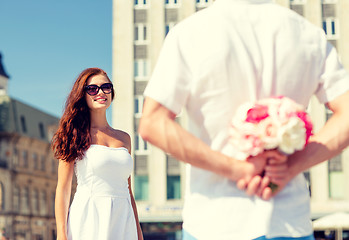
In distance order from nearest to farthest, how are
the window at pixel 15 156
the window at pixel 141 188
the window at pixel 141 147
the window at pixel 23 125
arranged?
the window at pixel 141 188 < the window at pixel 141 147 < the window at pixel 15 156 < the window at pixel 23 125

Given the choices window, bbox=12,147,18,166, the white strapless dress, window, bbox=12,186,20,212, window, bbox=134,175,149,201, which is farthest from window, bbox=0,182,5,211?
the white strapless dress

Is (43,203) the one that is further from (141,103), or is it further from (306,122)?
(306,122)

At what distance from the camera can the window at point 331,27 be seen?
45125 millimetres

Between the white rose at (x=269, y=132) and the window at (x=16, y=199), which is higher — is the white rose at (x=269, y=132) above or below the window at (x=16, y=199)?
above

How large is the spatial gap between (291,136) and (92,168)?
11.7 ft

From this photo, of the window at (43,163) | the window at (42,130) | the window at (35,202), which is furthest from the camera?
the window at (43,163)

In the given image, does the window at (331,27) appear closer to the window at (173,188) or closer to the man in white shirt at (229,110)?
the window at (173,188)

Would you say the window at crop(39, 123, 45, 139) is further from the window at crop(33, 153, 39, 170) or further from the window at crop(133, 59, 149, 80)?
the window at crop(133, 59, 149, 80)

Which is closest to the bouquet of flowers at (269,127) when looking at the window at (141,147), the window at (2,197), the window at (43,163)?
the window at (141,147)

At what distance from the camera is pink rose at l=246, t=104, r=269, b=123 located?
2281 millimetres

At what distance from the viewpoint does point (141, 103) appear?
4559 cm

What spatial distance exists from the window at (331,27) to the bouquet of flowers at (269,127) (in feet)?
145

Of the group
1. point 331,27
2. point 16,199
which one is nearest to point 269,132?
point 331,27

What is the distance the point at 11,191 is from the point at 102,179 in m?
55.5
